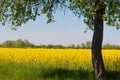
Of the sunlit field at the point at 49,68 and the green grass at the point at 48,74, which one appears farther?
the sunlit field at the point at 49,68

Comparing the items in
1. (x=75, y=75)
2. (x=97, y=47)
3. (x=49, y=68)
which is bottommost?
(x=75, y=75)

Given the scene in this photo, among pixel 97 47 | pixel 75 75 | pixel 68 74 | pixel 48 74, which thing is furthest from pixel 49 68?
pixel 97 47

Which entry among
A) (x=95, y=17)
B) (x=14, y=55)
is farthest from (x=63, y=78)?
(x=14, y=55)

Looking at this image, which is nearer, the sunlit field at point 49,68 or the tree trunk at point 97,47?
the tree trunk at point 97,47

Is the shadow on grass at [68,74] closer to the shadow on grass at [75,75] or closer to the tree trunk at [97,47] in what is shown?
the shadow on grass at [75,75]

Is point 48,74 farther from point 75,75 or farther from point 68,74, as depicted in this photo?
point 75,75

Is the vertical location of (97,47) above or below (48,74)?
above

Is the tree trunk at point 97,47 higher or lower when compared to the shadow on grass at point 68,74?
Result: higher

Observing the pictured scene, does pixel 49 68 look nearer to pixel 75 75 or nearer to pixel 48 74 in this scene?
pixel 48 74

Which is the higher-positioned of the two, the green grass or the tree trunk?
the tree trunk

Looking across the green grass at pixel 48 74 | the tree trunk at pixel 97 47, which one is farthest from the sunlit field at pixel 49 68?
the tree trunk at pixel 97 47

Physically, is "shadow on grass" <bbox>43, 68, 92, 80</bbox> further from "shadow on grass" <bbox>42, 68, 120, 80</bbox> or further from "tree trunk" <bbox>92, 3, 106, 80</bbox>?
"tree trunk" <bbox>92, 3, 106, 80</bbox>

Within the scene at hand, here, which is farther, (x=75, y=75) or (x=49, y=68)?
(x=49, y=68)

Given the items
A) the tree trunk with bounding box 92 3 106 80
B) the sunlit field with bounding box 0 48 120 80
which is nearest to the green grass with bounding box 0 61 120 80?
the sunlit field with bounding box 0 48 120 80
